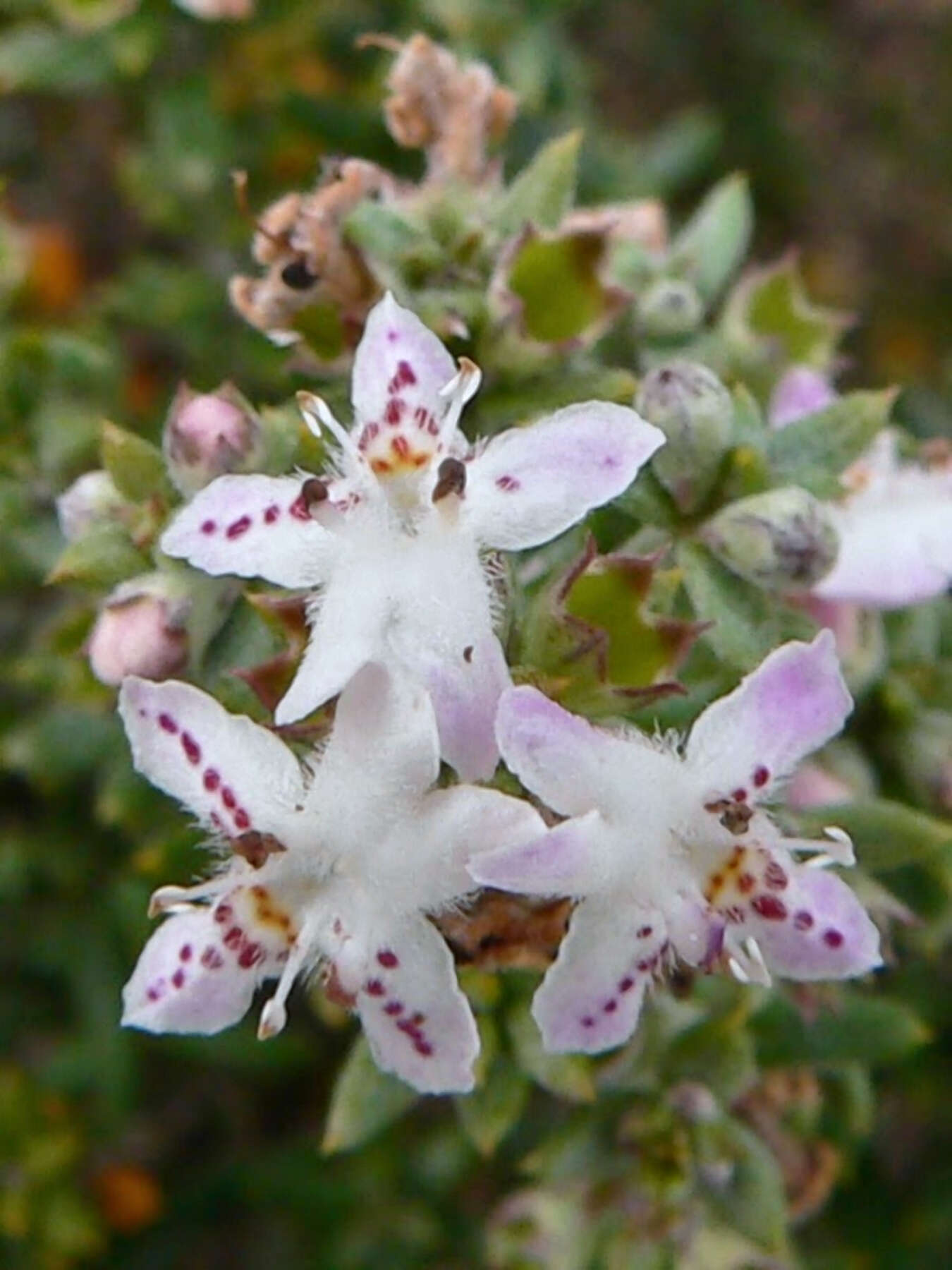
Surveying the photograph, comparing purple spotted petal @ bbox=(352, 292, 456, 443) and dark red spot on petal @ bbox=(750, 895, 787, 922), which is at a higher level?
purple spotted petal @ bbox=(352, 292, 456, 443)

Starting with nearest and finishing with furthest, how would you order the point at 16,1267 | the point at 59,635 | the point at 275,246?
the point at 275,246
the point at 59,635
the point at 16,1267

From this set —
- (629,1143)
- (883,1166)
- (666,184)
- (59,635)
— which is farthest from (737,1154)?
(666,184)

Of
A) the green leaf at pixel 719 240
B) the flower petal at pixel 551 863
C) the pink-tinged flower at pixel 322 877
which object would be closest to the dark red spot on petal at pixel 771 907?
the flower petal at pixel 551 863

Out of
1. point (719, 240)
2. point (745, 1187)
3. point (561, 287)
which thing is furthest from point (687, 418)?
point (745, 1187)

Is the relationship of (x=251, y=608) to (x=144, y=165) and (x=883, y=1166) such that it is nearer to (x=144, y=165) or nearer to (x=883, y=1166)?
(x=144, y=165)

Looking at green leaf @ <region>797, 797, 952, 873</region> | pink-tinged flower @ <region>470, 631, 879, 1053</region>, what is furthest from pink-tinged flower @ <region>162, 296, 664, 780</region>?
green leaf @ <region>797, 797, 952, 873</region>

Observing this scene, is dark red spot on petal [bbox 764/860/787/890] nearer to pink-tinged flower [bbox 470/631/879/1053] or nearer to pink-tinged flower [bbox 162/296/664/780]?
pink-tinged flower [bbox 470/631/879/1053]
